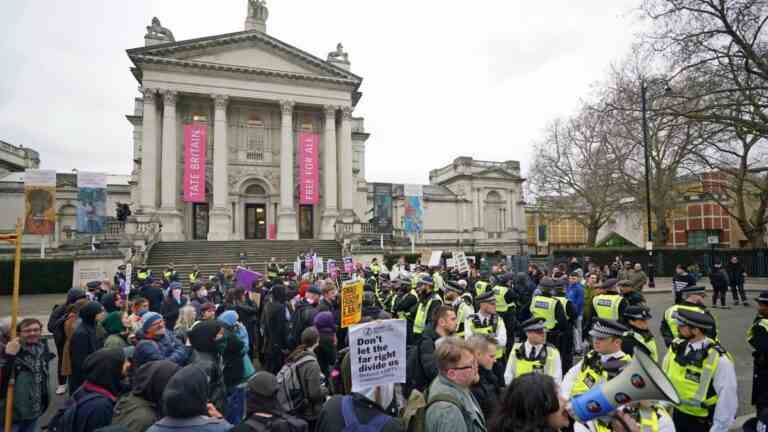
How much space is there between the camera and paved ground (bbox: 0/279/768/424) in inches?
279

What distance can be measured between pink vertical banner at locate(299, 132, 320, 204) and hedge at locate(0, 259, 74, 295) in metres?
16.0

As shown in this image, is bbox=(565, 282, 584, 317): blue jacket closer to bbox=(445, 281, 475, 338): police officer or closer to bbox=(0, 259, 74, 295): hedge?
bbox=(445, 281, 475, 338): police officer

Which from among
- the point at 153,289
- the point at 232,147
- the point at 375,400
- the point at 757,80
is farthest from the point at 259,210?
the point at 375,400

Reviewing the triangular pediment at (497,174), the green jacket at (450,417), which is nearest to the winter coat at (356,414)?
the green jacket at (450,417)

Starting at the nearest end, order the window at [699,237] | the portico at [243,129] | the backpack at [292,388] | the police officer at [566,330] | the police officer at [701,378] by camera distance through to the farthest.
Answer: the police officer at [701,378] < the backpack at [292,388] < the police officer at [566,330] < the portico at [243,129] < the window at [699,237]

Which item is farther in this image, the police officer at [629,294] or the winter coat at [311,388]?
the police officer at [629,294]

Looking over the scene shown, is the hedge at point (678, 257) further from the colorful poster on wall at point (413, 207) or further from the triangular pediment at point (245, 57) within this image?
the triangular pediment at point (245, 57)

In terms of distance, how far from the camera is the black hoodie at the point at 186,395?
8.98 ft

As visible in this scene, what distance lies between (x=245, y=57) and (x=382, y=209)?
16.8 meters

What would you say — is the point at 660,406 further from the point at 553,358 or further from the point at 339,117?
the point at 339,117

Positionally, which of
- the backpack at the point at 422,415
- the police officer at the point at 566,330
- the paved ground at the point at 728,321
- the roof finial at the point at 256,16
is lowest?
the paved ground at the point at 728,321

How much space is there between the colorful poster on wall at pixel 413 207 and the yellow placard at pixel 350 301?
25254 millimetres

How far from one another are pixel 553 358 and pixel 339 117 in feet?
115

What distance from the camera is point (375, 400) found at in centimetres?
307
